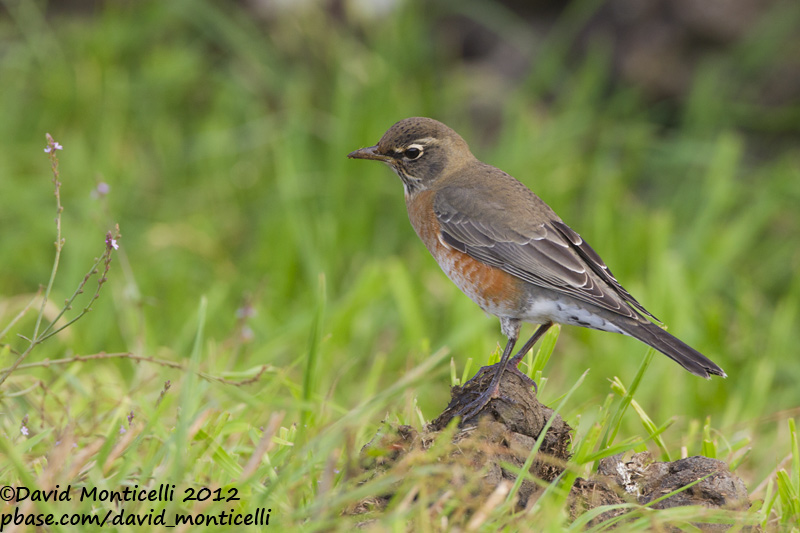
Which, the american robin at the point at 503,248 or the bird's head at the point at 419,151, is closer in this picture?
the american robin at the point at 503,248

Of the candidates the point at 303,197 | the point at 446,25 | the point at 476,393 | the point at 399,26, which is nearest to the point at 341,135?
the point at 303,197

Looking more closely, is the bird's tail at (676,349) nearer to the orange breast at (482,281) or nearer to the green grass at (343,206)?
the green grass at (343,206)

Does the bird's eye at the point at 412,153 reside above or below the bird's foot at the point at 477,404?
above

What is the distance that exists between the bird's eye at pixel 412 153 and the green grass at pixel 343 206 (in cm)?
123

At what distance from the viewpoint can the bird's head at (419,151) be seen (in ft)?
18.1

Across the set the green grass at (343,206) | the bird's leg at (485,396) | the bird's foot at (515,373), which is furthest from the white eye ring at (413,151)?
the bird's leg at (485,396)

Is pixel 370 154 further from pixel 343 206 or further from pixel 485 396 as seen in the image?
pixel 343 206

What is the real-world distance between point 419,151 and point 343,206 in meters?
2.97

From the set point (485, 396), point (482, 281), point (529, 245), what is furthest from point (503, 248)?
point (485, 396)

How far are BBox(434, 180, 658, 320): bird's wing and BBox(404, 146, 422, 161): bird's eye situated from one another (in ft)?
1.03

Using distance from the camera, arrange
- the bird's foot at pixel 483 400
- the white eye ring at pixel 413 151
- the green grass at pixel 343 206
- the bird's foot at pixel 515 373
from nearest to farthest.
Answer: the bird's foot at pixel 483 400
the bird's foot at pixel 515 373
the white eye ring at pixel 413 151
the green grass at pixel 343 206

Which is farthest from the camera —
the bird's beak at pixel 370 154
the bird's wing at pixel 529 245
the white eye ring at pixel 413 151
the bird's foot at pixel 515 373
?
the white eye ring at pixel 413 151

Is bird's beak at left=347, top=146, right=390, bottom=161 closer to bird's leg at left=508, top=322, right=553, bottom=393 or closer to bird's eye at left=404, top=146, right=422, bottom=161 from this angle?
bird's eye at left=404, top=146, right=422, bottom=161

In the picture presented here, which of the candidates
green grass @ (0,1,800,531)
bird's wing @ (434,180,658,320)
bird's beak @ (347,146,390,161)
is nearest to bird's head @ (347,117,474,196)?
bird's beak @ (347,146,390,161)
